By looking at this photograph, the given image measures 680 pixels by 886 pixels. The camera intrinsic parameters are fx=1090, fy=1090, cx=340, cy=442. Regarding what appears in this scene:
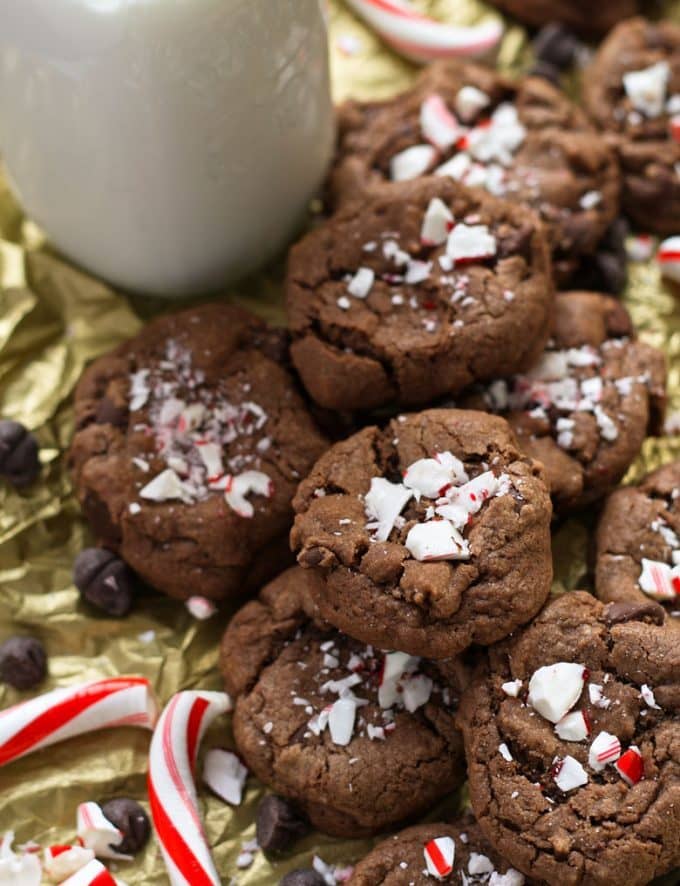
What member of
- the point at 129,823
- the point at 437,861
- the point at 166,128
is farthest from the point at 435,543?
the point at 166,128

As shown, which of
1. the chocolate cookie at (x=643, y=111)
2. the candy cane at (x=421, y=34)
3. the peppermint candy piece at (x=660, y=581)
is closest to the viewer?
the peppermint candy piece at (x=660, y=581)

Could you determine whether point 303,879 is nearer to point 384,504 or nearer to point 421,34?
point 384,504

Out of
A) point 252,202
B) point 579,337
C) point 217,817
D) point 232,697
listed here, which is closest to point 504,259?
point 579,337

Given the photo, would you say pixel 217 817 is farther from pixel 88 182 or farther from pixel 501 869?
pixel 88 182

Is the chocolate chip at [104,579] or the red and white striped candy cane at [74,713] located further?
the chocolate chip at [104,579]

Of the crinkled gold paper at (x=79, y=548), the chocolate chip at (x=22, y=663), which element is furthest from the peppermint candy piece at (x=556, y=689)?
the chocolate chip at (x=22, y=663)

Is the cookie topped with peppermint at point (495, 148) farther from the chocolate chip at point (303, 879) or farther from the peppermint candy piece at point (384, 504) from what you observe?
the chocolate chip at point (303, 879)

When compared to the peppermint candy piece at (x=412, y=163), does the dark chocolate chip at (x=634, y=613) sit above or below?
below
